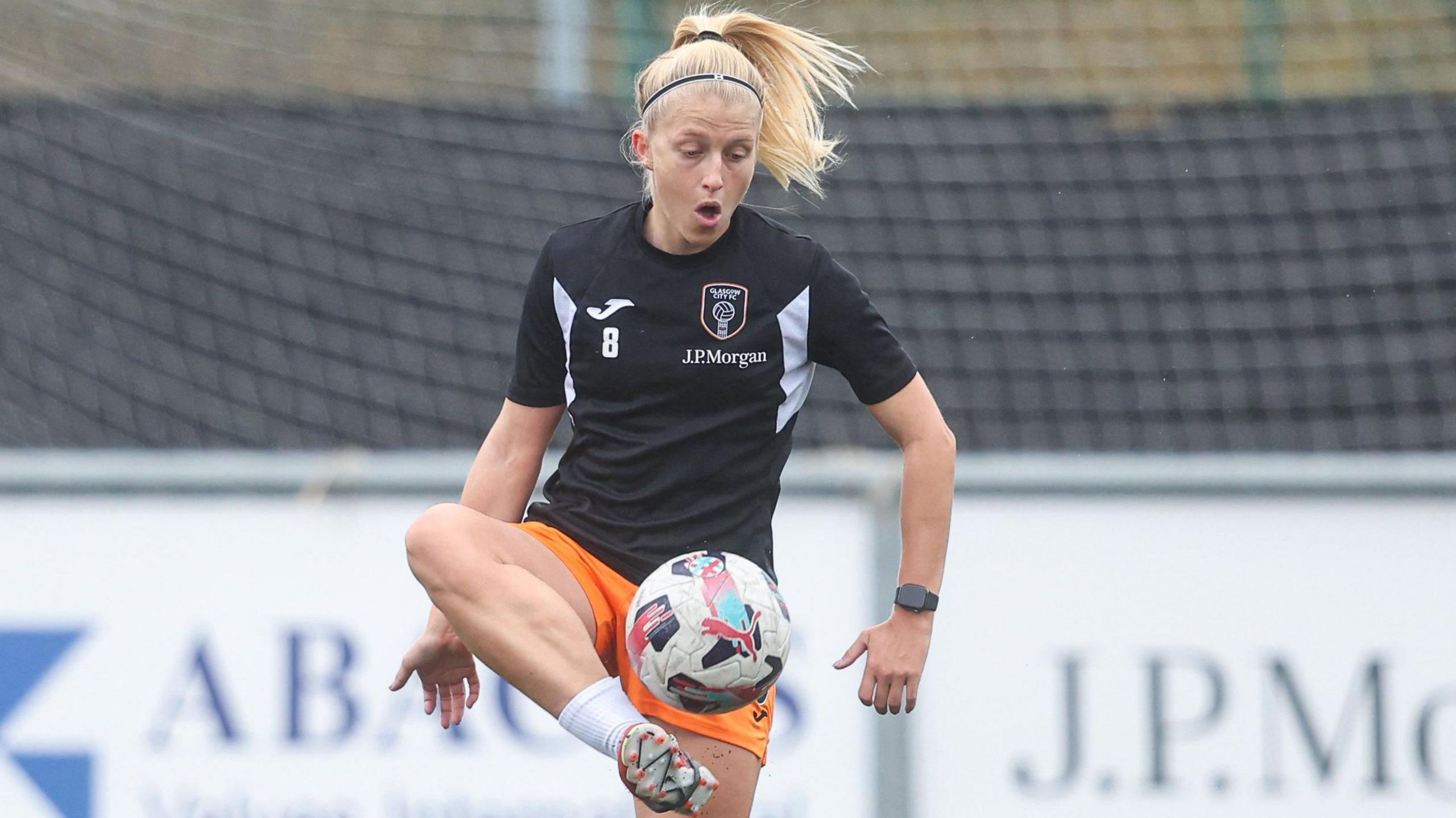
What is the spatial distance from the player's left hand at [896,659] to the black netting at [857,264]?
3.12 meters

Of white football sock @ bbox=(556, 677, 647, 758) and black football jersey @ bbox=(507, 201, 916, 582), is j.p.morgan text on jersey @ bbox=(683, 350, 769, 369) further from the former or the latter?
white football sock @ bbox=(556, 677, 647, 758)

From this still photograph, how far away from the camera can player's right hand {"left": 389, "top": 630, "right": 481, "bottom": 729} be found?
373 cm

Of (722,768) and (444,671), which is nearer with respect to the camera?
(722,768)

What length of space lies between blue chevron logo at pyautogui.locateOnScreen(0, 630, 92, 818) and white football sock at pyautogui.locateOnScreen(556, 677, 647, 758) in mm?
3050

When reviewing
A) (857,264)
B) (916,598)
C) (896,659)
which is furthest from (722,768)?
(857,264)

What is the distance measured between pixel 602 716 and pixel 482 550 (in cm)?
39

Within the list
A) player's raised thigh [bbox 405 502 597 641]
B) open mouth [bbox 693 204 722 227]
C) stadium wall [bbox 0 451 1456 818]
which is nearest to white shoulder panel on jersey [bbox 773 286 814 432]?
open mouth [bbox 693 204 722 227]

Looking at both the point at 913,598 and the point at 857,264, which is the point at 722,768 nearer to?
the point at 913,598

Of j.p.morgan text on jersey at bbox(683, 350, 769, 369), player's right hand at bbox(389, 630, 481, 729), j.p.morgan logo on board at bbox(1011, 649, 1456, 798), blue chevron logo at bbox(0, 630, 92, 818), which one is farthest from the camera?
blue chevron logo at bbox(0, 630, 92, 818)

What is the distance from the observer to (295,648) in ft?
18.8

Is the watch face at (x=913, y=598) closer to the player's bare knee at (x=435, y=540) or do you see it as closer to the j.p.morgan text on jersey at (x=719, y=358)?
the j.p.morgan text on jersey at (x=719, y=358)

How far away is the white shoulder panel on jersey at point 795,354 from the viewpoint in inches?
137

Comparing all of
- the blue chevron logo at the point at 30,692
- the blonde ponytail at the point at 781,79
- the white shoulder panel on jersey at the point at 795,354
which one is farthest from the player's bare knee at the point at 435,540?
the blue chevron logo at the point at 30,692

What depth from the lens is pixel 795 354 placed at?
353 cm
